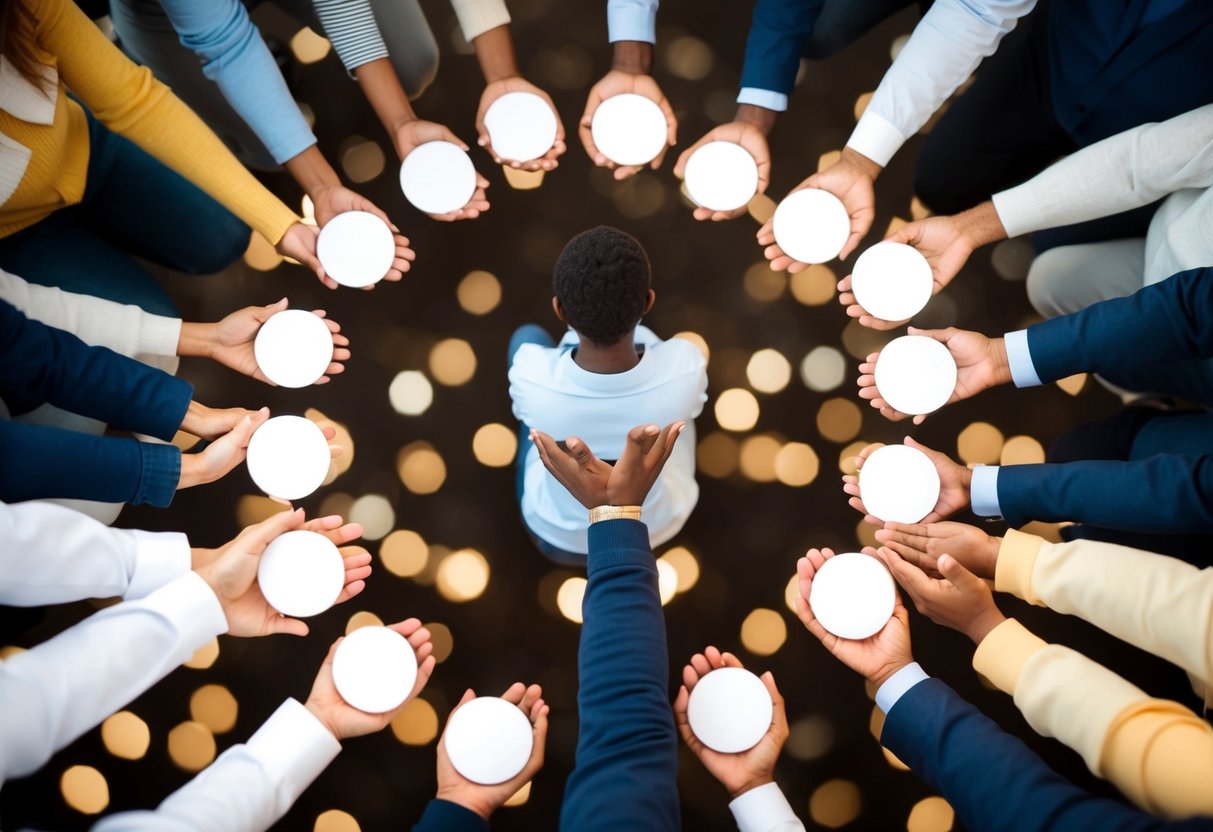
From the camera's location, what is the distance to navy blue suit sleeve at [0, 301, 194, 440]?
1016mm

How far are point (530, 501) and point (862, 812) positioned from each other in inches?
32.7

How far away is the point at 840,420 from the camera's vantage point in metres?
1.51

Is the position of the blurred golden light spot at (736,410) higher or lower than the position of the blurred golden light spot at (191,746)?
higher

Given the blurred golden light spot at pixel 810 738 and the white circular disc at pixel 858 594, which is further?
the blurred golden light spot at pixel 810 738

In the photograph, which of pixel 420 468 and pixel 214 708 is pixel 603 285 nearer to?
pixel 420 468

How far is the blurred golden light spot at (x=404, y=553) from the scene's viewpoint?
145cm

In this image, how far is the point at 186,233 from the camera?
4.44 feet

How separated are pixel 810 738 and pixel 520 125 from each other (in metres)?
1.19

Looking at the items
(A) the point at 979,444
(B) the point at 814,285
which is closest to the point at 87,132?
(B) the point at 814,285

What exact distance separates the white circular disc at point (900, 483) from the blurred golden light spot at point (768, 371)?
0.45 m

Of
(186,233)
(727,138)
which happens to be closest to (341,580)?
(186,233)

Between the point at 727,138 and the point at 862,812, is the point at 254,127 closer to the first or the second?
the point at 727,138

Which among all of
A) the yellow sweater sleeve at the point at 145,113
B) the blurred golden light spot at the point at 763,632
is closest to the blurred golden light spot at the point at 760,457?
the blurred golden light spot at the point at 763,632

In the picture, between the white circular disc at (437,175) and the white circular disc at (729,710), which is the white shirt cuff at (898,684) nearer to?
the white circular disc at (729,710)
